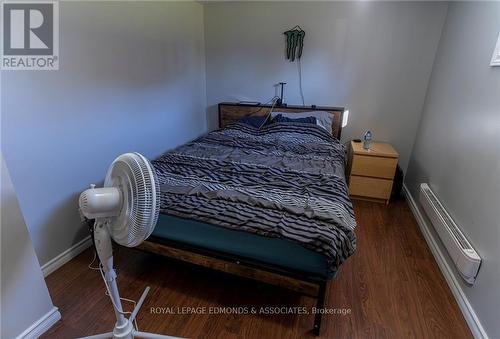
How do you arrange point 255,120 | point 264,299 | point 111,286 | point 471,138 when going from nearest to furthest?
point 111,286
point 264,299
point 471,138
point 255,120

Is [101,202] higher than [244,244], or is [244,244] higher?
[101,202]

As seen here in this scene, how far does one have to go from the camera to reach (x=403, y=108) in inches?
115

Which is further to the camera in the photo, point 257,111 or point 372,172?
point 257,111

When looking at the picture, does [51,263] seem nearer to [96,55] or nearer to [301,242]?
[96,55]

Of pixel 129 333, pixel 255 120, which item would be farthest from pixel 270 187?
pixel 255 120

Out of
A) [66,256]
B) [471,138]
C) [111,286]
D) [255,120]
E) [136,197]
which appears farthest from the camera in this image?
[255,120]

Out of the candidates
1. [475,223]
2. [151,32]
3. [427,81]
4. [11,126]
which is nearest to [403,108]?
[427,81]

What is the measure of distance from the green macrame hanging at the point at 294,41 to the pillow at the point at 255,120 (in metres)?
0.78

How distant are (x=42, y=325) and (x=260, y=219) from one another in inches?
48.2

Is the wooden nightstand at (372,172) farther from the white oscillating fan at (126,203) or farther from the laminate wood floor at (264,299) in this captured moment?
the white oscillating fan at (126,203)

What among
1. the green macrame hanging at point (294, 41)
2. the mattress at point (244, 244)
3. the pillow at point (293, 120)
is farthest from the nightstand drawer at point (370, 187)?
the mattress at point (244, 244)

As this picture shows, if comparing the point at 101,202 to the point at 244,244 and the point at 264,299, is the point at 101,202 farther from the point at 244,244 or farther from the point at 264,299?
the point at 264,299

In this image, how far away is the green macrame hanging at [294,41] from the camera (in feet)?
9.78

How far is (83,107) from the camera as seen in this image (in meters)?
1.86
